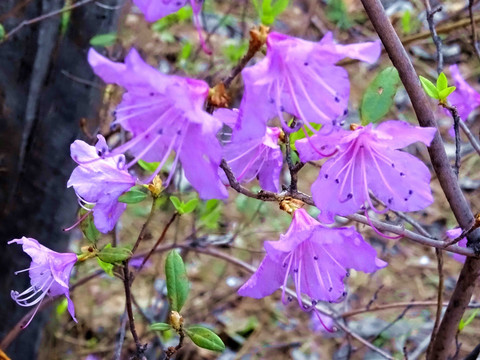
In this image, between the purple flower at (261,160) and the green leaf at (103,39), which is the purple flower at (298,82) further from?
the green leaf at (103,39)

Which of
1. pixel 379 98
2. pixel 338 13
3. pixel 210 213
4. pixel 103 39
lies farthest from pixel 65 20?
pixel 338 13

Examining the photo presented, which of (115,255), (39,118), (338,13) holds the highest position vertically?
(115,255)

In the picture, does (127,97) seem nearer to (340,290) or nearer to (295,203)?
(295,203)

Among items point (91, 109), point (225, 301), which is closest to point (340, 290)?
point (91, 109)

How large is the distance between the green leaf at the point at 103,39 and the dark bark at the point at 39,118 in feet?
0.11

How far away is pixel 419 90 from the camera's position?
0.83 metres

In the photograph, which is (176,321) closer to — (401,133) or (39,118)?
(401,133)

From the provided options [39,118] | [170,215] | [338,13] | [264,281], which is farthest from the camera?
[338,13]

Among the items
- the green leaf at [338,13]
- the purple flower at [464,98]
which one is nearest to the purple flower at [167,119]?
the purple flower at [464,98]

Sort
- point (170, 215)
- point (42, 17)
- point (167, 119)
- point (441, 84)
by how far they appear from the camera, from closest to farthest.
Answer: point (167, 119)
point (441, 84)
point (42, 17)
point (170, 215)

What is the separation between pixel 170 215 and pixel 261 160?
1.69 m

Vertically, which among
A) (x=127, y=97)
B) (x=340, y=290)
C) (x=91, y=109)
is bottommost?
(x=91, y=109)

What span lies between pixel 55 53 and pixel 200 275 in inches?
61.0

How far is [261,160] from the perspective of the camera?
88 cm
